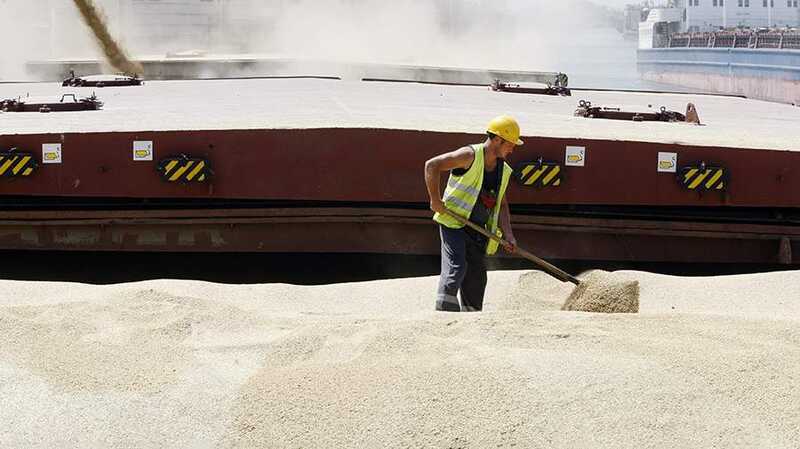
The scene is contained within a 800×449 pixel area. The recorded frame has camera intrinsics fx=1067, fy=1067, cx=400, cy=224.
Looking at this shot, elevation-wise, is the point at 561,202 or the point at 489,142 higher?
the point at 489,142

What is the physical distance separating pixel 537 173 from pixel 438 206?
1906 mm

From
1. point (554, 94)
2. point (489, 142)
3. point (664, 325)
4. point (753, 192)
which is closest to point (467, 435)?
point (664, 325)

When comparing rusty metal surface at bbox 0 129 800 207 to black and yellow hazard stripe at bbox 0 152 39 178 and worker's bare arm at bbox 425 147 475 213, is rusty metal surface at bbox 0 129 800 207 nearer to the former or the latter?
black and yellow hazard stripe at bbox 0 152 39 178

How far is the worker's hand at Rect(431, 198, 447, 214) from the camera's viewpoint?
615cm

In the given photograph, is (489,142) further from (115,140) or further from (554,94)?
(554,94)

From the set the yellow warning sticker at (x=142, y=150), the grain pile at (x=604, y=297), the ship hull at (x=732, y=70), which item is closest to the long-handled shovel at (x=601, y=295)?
the grain pile at (x=604, y=297)

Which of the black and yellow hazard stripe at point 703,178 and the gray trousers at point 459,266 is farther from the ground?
the black and yellow hazard stripe at point 703,178

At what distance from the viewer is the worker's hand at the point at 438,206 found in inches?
242

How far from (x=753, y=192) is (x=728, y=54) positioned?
40.1 m

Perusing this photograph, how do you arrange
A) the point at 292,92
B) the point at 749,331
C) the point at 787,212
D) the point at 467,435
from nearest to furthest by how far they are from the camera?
1. the point at 467,435
2. the point at 749,331
3. the point at 787,212
4. the point at 292,92

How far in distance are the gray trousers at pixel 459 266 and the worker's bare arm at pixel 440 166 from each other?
0.93 ft

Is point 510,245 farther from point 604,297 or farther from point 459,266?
point 604,297

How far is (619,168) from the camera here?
799 cm

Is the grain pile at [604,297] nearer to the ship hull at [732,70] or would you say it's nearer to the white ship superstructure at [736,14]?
the ship hull at [732,70]
